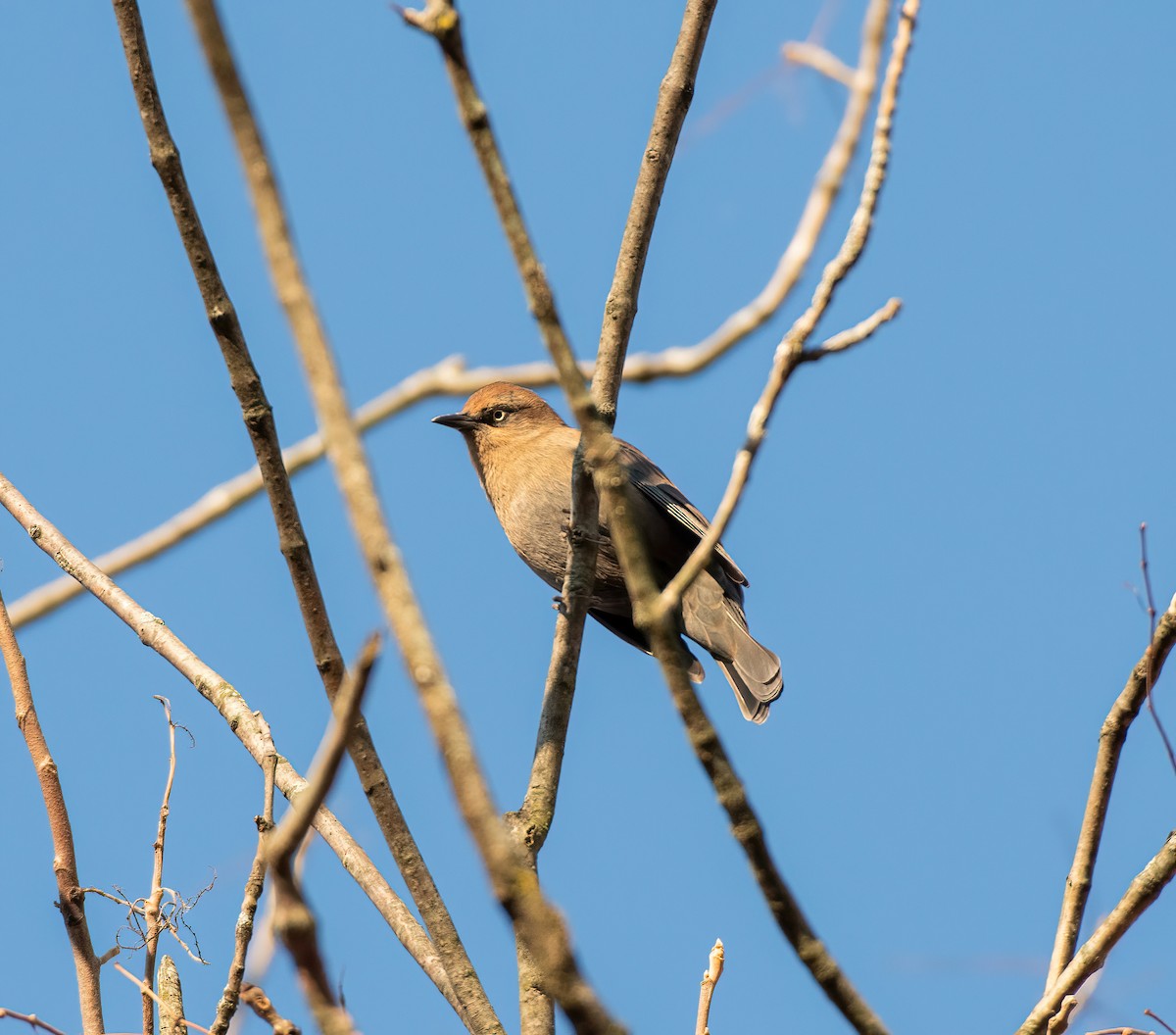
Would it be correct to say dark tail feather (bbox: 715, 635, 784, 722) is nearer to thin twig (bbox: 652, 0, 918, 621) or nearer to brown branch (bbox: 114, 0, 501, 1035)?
brown branch (bbox: 114, 0, 501, 1035)

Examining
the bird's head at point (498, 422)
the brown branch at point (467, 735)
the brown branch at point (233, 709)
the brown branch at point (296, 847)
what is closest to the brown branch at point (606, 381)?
the brown branch at point (233, 709)

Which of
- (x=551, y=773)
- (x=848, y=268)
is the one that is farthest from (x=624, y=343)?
(x=848, y=268)

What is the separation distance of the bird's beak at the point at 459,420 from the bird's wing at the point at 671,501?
110 centimetres

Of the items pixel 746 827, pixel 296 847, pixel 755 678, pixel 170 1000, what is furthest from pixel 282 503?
pixel 755 678

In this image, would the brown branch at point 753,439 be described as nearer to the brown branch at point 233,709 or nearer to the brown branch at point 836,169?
the brown branch at point 836,169

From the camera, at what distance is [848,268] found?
85.6 inches

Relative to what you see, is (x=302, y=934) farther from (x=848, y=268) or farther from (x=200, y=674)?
(x=200, y=674)

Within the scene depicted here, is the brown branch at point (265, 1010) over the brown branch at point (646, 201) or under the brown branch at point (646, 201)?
under

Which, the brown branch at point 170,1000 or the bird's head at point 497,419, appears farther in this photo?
the bird's head at point 497,419

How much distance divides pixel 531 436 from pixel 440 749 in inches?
254

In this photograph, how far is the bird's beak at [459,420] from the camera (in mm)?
8047

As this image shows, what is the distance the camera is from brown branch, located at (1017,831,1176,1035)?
246 cm

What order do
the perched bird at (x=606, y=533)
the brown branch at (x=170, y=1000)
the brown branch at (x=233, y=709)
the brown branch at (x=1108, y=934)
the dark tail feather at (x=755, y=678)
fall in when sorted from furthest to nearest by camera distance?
the perched bird at (x=606, y=533) → the dark tail feather at (x=755, y=678) → the brown branch at (x=233, y=709) → the brown branch at (x=170, y=1000) → the brown branch at (x=1108, y=934)

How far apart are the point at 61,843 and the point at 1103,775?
222 cm
